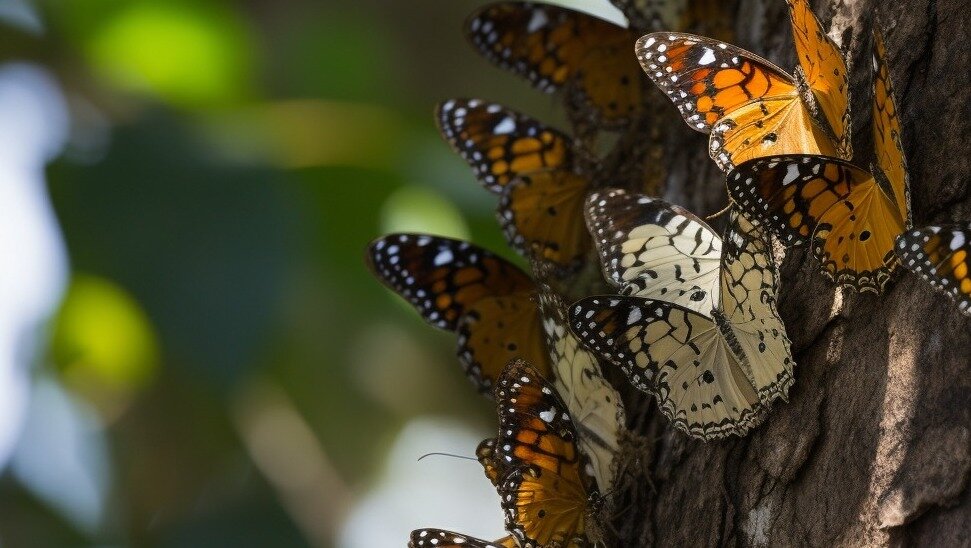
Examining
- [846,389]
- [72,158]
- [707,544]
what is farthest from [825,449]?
[72,158]

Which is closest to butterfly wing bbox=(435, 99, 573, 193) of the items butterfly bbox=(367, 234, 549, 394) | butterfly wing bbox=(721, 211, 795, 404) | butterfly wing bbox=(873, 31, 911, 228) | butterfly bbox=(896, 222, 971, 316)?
butterfly bbox=(367, 234, 549, 394)

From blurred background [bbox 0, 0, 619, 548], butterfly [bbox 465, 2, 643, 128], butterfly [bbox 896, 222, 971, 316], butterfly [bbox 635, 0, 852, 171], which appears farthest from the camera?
blurred background [bbox 0, 0, 619, 548]

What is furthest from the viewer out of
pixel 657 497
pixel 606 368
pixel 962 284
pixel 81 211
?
pixel 81 211

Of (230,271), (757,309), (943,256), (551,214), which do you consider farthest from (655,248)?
(230,271)

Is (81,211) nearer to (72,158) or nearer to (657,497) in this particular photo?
(72,158)

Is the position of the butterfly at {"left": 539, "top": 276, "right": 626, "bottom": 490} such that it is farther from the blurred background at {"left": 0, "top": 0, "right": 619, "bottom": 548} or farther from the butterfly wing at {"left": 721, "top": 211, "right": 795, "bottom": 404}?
the blurred background at {"left": 0, "top": 0, "right": 619, "bottom": 548}

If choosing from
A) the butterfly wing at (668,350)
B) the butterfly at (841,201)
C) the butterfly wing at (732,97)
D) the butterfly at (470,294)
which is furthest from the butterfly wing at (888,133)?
the butterfly at (470,294)

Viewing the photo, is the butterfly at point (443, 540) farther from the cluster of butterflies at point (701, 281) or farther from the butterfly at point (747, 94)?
the butterfly at point (747, 94)

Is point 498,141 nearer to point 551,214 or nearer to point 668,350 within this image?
point 551,214
